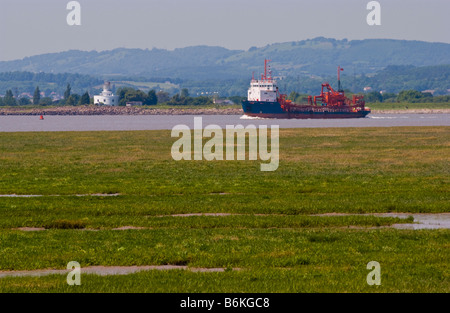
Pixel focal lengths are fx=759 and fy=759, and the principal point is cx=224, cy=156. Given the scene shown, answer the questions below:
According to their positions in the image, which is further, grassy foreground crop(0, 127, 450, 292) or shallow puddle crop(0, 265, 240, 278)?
shallow puddle crop(0, 265, 240, 278)

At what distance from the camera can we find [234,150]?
71438mm

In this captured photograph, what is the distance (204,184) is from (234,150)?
Result: 3008 centimetres

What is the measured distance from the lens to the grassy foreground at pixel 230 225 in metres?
18.1

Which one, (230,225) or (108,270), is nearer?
(108,270)

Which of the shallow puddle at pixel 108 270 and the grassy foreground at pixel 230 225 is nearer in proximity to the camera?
the grassy foreground at pixel 230 225

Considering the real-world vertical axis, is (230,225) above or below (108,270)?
below

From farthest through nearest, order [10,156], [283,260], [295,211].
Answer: [10,156], [295,211], [283,260]

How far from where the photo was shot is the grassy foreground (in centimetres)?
1812

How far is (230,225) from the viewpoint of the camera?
88.1ft
